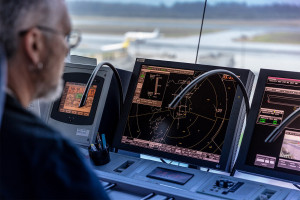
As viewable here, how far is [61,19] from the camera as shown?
834 millimetres

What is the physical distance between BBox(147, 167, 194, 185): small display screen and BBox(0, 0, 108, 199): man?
657 mm

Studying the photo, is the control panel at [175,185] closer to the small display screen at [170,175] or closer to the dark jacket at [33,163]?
the small display screen at [170,175]

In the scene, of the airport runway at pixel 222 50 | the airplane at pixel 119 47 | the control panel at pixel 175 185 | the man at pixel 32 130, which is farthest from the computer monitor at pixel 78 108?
the airplane at pixel 119 47

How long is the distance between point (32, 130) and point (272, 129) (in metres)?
1.03

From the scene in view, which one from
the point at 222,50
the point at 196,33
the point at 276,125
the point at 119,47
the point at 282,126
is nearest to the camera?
the point at 282,126

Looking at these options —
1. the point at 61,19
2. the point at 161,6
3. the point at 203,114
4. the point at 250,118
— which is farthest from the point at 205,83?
the point at 161,6

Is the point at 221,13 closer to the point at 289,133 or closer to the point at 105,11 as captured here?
the point at 105,11

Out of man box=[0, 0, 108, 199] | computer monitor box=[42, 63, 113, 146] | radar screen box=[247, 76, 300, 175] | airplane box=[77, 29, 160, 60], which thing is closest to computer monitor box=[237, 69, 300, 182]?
radar screen box=[247, 76, 300, 175]

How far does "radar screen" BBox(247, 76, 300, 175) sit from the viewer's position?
141 centimetres

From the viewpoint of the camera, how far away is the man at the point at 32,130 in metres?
0.70

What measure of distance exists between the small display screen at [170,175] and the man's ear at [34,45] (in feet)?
2.66

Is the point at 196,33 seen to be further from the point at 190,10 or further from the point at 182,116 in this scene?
the point at 182,116

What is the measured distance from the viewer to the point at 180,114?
1647 millimetres

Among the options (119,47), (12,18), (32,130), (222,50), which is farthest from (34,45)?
(222,50)
